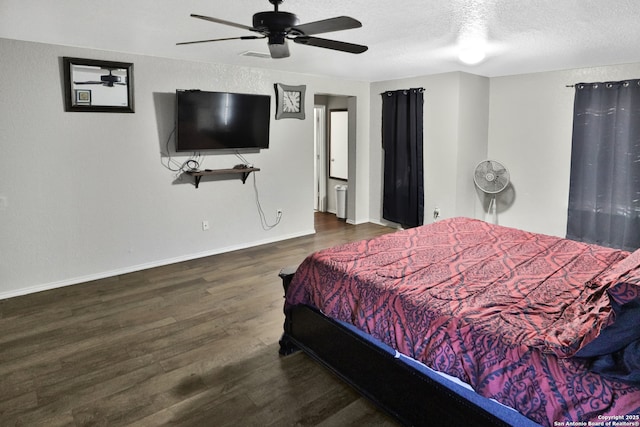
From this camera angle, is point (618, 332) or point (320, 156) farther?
point (320, 156)

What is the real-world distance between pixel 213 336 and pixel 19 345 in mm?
1412

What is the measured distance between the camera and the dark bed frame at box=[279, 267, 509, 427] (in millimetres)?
1928

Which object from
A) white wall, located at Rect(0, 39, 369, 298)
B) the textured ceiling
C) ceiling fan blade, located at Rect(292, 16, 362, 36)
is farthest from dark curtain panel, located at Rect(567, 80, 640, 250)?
ceiling fan blade, located at Rect(292, 16, 362, 36)

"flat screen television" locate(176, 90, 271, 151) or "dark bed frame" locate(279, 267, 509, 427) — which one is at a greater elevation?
"flat screen television" locate(176, 90, 271, 151)

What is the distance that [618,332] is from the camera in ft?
5.07

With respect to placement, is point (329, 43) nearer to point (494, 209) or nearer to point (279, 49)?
point (279, 49)

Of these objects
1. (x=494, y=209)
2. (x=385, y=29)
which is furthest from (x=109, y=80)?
(x=494, y=209)

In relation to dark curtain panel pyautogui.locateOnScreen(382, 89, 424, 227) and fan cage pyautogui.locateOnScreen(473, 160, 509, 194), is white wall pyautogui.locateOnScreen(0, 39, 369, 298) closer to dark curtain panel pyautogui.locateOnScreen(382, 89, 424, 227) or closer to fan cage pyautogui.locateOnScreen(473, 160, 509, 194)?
dark curtain panel pyautogui.locateOnScreen(382, 89, 424, 227)

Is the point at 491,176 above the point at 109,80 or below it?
below

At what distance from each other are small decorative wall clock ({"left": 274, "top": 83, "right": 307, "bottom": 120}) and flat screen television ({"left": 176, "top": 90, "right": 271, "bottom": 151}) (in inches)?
11.5

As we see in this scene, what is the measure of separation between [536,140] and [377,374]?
4.41m

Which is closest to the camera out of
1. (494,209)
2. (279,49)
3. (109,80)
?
(279,49)

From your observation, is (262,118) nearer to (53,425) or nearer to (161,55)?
(161,55)

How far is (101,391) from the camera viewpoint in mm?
2555
